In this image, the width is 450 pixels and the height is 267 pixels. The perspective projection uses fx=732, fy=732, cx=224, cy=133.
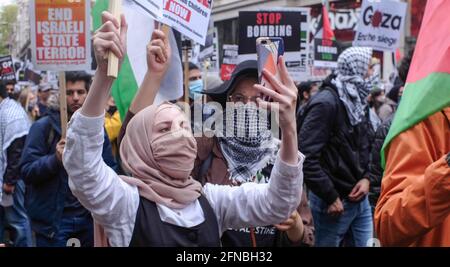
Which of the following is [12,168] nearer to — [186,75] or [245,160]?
[186,75]

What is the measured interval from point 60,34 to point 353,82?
2264mm

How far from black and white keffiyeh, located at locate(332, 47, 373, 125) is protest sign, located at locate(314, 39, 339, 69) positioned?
17.6ft

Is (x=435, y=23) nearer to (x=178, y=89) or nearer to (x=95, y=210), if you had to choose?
(x=95, y=210)

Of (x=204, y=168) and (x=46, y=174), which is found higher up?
(x=204, y=168)

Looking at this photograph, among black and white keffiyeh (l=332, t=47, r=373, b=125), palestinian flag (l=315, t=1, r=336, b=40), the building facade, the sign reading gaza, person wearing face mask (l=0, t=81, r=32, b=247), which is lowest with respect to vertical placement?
person wearing face mask (l=0, t=81, r=32, b=247)

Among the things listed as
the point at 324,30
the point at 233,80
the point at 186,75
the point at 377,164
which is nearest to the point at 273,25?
the point at 377,164

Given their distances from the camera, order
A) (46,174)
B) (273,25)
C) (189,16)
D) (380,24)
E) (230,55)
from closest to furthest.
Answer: (189,16)
(46,174)
(273,25)
(380,24)
(230,55)

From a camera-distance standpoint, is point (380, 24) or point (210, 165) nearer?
point (210, 165)

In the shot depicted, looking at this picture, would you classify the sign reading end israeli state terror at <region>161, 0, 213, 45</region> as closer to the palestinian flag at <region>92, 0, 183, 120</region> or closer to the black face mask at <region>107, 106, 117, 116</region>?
the palestinian flag at <region>92, 0, 183, 120</region>

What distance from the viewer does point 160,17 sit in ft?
12.6

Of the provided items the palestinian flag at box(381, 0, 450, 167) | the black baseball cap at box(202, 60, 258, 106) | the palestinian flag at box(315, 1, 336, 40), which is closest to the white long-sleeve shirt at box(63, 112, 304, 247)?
the palestinian flag at box(381, 0, 450, 167)

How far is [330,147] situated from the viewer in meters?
5.50

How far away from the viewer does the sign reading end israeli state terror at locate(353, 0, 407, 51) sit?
9.39m
